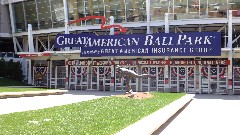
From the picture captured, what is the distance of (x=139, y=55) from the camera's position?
30672mm

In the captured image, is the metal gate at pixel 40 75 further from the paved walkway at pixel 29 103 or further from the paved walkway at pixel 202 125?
the paved walkway at pixel 202 125

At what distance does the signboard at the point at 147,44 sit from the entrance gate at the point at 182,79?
299 cm

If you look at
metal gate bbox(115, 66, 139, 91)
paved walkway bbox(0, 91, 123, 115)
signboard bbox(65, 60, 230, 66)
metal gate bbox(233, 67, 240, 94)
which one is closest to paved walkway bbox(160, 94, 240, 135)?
paved walkway bbox(0, 91, 123, 115)

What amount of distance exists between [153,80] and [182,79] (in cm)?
266

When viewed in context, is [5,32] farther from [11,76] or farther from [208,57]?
[208,57]

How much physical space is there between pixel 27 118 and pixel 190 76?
22910mm

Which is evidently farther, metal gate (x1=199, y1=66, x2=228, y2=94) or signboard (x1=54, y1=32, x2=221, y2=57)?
metal gate (x1=199, y1=66, x2=228, y2=94)

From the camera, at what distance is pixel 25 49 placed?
142 ft

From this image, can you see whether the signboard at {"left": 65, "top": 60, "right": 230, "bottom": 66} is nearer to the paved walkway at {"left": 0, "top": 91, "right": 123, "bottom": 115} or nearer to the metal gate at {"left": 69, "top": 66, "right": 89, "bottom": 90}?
the metal gate at {"left": 69, "top": 66, "right": 89, "bottom": 90}

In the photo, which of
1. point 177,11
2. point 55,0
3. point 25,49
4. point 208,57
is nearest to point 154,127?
point 208,57

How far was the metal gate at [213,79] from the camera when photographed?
1211 inches

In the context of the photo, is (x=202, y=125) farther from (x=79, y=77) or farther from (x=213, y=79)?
(x=79, y=77)

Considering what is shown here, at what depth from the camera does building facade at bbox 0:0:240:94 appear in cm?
3106

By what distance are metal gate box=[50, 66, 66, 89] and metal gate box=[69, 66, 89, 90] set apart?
1322 mm
